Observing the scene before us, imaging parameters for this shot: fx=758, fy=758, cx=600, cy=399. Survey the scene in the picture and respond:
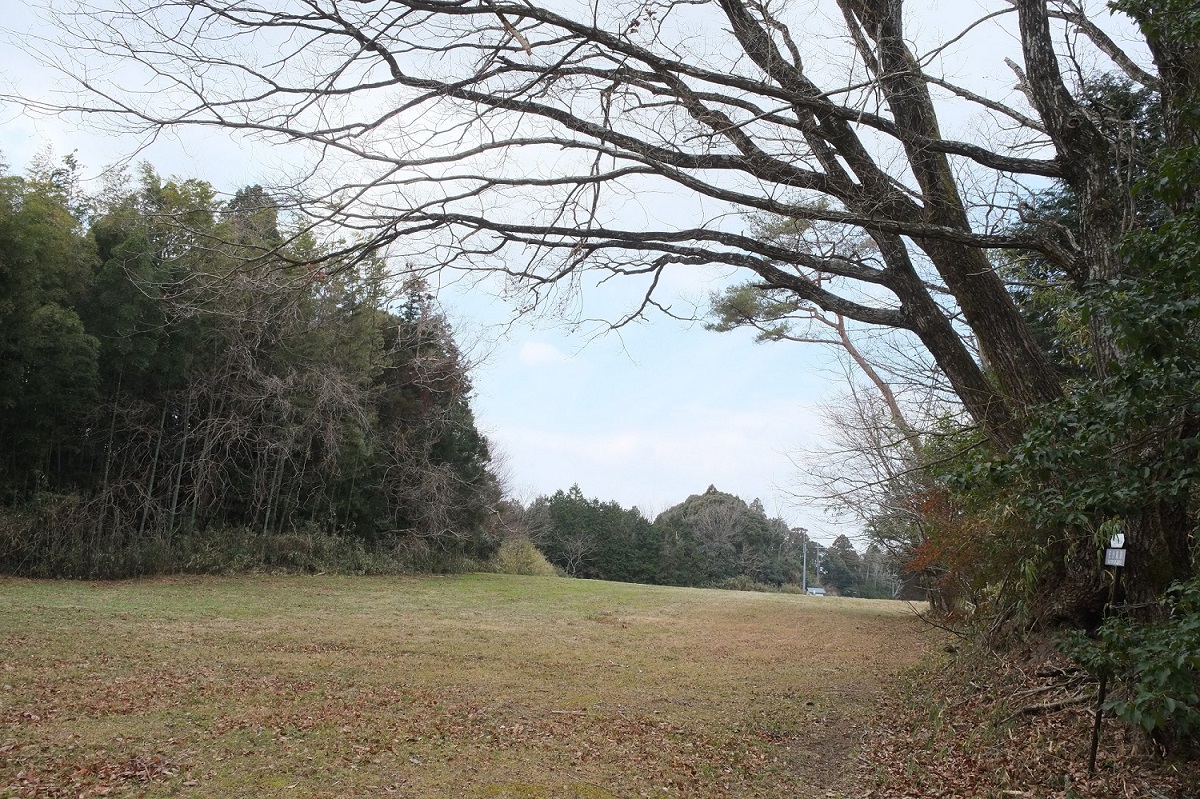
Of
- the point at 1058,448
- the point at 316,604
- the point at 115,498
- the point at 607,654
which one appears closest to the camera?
the point at 1058,448

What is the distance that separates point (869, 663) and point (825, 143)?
7.88 metres

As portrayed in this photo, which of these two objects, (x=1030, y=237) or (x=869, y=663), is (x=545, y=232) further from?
(x=869, y=663)

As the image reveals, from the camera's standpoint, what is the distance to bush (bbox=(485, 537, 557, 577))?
81.6 feet

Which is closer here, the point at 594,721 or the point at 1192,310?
the point at 1192,310

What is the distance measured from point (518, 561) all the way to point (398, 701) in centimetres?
1948

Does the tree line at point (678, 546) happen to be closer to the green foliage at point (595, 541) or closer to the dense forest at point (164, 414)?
the green foliage at point (595, 541)

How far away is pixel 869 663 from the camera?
10750 millimetres

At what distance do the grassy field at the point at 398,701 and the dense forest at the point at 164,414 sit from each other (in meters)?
2.23

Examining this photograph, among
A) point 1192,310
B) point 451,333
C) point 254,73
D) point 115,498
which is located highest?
point 451,333

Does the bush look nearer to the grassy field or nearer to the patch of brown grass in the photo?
the grassy field

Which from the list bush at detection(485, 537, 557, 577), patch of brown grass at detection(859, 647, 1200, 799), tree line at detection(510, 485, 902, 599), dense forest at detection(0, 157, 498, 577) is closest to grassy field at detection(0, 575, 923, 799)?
patch of brown grass at detection(859, 647, 1200, 799)

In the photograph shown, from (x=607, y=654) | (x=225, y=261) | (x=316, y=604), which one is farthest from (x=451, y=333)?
(x=225, y=261)

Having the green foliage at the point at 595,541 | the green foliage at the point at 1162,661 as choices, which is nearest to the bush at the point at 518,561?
the green foliage at the point at 595,541

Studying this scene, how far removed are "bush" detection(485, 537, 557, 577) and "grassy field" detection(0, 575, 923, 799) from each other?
10994mm
